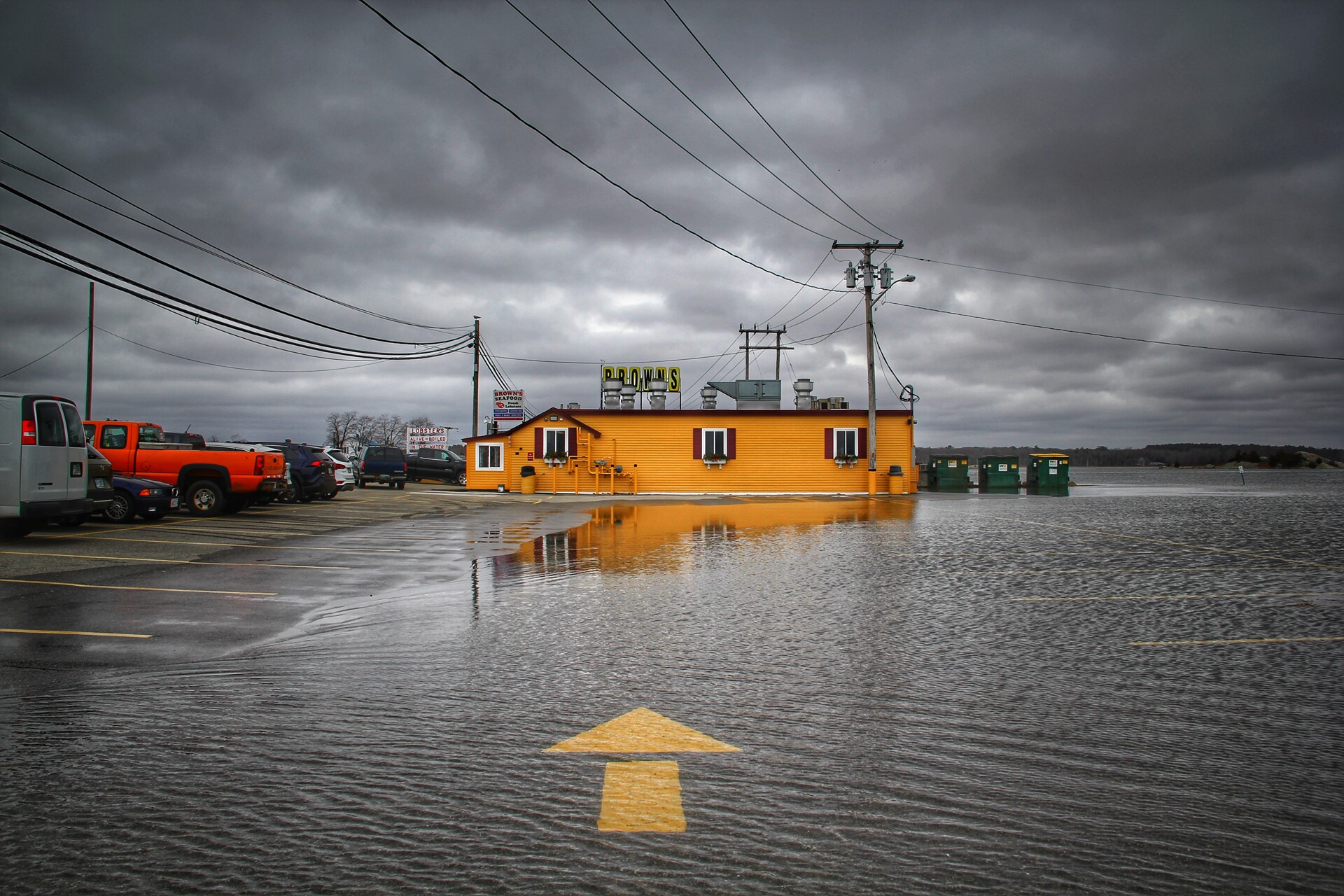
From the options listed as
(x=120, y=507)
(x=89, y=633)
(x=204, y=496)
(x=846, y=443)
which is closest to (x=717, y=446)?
(x=846, y=443)

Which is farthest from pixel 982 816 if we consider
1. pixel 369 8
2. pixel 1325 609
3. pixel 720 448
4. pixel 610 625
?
pixel 720 448

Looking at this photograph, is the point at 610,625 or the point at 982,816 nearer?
the point at 982,816

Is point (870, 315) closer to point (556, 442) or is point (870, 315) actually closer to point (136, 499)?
point (556, 442)

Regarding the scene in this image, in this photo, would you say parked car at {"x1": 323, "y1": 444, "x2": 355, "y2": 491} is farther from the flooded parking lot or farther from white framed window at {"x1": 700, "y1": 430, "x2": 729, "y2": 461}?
the flooded parking lot

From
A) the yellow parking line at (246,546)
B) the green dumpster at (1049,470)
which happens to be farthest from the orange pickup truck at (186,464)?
the green dumpster at (1049,470)

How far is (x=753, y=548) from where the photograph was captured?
39.7ft

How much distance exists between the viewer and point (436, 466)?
1670 inches

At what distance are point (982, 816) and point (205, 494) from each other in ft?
62.6

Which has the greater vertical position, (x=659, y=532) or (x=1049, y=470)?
(x=1049, y=470)

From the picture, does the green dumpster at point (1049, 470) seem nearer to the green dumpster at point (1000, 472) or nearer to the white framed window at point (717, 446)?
the green dumpster at point (1000, 472)

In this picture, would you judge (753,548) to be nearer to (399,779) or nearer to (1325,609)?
(1325,609)

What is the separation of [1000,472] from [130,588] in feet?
129

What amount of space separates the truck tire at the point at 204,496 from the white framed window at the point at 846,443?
81.7ft

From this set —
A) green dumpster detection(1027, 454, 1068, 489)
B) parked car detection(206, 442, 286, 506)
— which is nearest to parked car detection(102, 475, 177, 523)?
parked car detection(206, 442, 286, 506)
